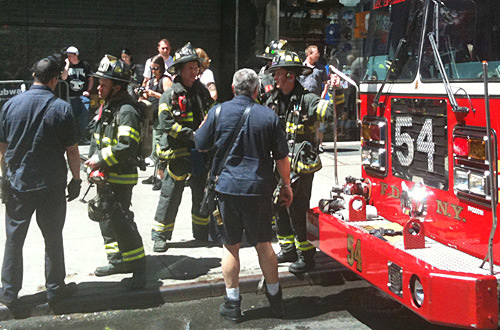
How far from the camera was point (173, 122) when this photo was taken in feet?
20.9

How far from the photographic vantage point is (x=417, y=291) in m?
4.04

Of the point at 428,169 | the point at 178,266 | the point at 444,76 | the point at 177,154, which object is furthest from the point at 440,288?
the point at 177,154

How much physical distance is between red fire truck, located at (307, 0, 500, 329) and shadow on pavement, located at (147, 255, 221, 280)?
1.17 meters

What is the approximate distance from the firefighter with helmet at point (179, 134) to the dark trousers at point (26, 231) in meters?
1.45

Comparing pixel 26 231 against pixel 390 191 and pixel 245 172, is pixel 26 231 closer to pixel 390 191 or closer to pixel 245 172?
pixel 245 172

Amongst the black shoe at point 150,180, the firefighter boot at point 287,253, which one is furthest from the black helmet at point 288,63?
the black shoe at point 150,180

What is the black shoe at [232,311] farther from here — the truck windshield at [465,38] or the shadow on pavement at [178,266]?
the truck windshield at [465,38]

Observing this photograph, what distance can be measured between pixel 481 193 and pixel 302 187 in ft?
6.40

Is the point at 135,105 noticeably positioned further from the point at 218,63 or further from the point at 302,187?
the point at 218,63

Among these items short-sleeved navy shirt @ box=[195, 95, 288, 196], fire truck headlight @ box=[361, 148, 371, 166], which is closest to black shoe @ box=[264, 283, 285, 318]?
short-sleeved navy shirt @ box=[195, 95, 288, 196]

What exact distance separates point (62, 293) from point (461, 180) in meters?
3.18

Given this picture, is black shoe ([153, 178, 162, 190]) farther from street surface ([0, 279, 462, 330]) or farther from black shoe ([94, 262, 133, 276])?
street surface ([0, 279, 462, 330])

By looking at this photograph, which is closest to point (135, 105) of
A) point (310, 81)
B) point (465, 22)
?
point (465, 22)

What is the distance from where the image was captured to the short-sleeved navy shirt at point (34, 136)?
5039 millimetres
